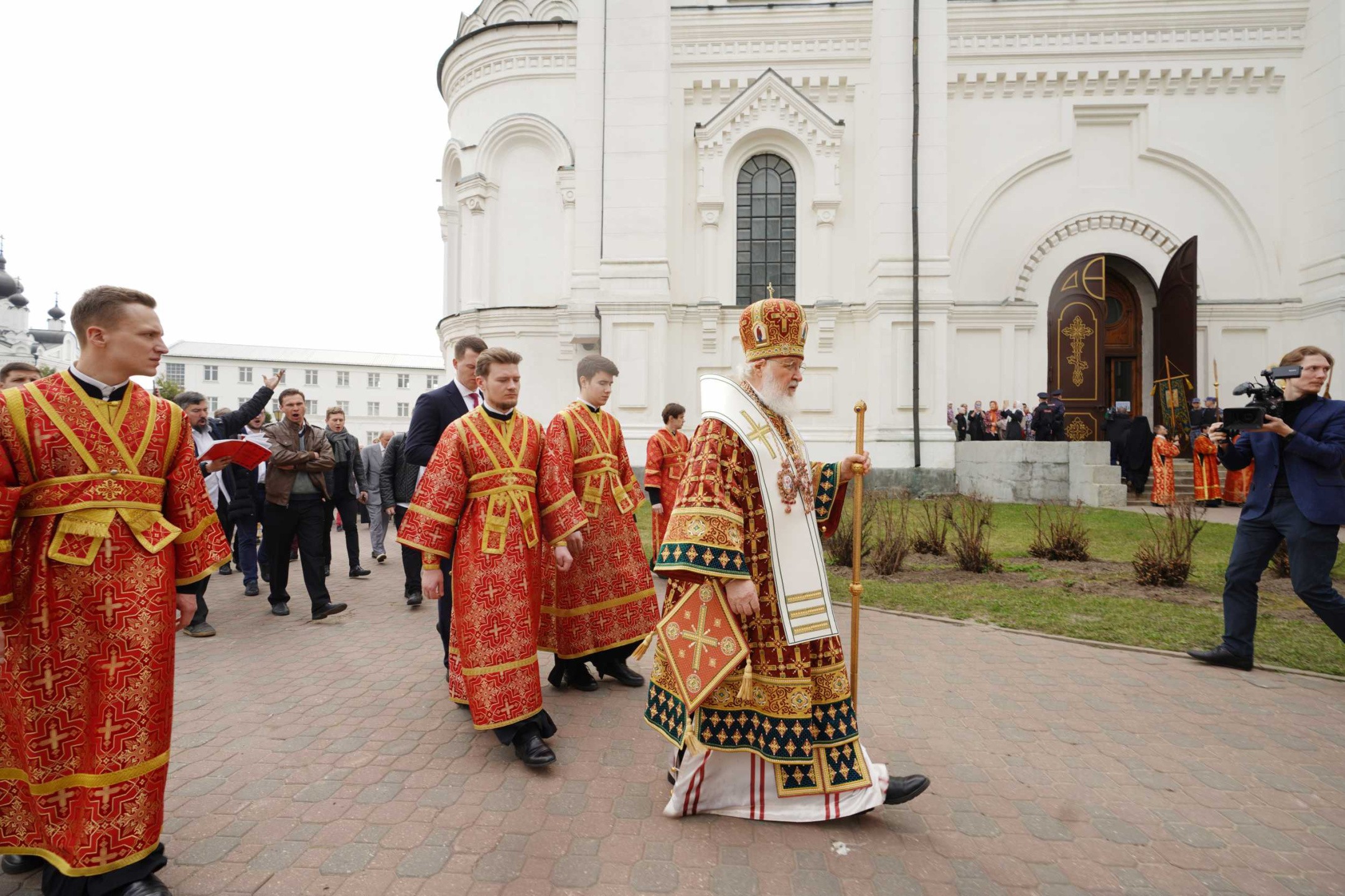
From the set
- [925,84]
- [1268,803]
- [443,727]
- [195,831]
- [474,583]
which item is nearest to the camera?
[195,831]

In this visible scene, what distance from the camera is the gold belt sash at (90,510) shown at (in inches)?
92.1

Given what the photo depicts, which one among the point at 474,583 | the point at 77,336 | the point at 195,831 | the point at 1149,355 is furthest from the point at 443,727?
the point at 1149,355

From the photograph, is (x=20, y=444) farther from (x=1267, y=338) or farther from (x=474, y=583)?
(x=1267, y=338)

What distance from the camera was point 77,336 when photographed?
7.86 ft

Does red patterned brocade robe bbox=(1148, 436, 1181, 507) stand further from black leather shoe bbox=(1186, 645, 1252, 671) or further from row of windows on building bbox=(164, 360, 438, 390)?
row of windows on building bbox=(164, 360, 438, 390)

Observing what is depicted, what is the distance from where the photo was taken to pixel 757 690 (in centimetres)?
287

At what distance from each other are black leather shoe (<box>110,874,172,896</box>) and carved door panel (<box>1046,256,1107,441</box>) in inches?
740

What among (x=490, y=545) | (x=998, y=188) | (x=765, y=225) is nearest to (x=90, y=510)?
(x=490, y=545)

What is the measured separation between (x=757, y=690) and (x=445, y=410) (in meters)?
2.96

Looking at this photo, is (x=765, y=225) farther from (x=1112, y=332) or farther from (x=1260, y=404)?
(x=1260, y=404)

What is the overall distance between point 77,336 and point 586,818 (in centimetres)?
266

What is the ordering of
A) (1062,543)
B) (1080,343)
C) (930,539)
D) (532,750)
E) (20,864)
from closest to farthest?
(20,864) < (532,750) < (1062,543) < (930,539) < (1080,343)

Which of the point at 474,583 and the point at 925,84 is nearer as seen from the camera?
the point at 474,583

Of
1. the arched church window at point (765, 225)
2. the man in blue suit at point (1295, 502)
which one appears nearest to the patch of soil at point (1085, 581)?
the man in blue suit at point (1295, 502)
